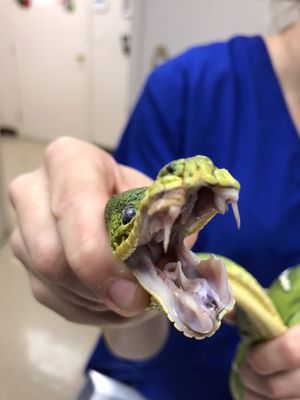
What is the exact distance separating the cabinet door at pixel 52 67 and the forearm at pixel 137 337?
342 cm

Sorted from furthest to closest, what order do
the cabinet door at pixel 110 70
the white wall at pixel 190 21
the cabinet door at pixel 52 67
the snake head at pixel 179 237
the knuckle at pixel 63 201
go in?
the cabinet door at pixel 52 67, the cabinet door at pixel 110 70, the white wall at pixel 190 21, the knuckle at pixel 63 201, the snake head at pixel 179 237

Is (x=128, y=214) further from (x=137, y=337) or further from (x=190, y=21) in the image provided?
(x=190, y=21)

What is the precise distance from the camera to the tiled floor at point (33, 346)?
1755 mm

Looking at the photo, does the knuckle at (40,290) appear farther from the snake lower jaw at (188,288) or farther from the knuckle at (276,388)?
the knuckle at (276,388)

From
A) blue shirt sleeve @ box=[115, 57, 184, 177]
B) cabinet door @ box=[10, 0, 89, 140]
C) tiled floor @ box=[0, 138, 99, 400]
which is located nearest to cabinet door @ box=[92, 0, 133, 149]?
cabinet door @ box=[10, 0, 89, 140]

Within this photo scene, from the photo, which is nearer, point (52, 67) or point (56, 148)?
point (56, 148)

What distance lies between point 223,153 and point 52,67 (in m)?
3.57

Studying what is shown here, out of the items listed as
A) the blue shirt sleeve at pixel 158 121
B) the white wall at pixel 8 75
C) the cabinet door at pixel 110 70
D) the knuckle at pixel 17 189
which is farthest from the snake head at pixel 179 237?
the white wall at pixel 8 75

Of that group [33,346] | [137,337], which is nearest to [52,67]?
[33,346]

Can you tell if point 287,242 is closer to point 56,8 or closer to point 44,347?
point 44,347

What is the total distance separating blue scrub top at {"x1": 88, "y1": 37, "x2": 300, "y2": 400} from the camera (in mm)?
753

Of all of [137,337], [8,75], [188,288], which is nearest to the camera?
[188,288]

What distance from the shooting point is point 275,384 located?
60cm

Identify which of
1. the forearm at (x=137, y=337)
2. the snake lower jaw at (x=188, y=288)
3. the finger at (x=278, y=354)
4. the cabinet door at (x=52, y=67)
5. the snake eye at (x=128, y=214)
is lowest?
the cabinet door at (x=52, y=67)
